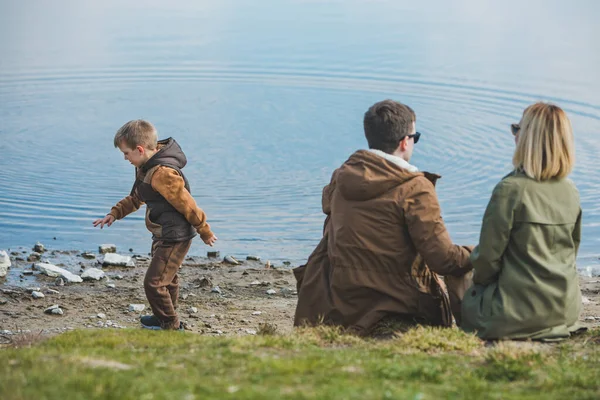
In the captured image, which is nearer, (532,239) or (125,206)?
(532,239)

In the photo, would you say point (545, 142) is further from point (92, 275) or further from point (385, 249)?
point (92, 275)

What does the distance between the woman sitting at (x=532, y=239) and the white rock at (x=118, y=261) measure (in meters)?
5.39

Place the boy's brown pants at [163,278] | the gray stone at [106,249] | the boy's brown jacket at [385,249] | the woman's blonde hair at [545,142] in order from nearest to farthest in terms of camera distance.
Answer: the woman's blonde hair at [545,142] → the boy's brown jacket at [385,249] → the boy's brown pants at [163,278] → the gray stone at [106,249]

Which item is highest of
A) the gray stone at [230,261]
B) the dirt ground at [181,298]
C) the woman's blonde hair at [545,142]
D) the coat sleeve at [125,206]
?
the woman's blonde hair at [545,142]

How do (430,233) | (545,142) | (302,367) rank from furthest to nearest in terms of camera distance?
(430,233), (545,142), (302,367)

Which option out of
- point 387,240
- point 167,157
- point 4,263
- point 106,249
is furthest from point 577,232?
point 106,249

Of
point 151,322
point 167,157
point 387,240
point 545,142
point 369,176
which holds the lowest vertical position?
point 151,322

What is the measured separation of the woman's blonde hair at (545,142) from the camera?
6.41 meters

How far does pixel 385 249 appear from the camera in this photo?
6.94 m

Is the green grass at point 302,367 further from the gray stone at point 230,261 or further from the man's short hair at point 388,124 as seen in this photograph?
the gray stone at point 230,261

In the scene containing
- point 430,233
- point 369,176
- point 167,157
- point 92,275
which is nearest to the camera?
point 430,233

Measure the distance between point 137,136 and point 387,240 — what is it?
258 cm

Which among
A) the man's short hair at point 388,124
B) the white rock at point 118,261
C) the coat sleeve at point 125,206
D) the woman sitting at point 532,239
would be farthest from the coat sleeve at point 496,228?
the white rock at point 118,261

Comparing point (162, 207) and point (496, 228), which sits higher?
point (496, 228)
